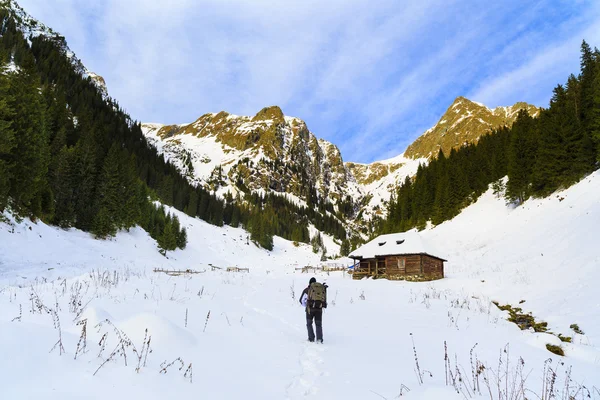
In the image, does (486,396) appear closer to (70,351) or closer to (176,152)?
(70,351)

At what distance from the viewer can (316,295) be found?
850 centimetres

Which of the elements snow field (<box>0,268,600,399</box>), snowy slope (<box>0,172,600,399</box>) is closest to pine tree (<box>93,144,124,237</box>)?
snowy slope (<box>0,172,600,399</box>)

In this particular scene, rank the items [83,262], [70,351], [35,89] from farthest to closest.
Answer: [35,89] < [83,262] < [70,351]

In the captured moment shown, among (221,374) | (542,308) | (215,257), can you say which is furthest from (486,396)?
(215,257)

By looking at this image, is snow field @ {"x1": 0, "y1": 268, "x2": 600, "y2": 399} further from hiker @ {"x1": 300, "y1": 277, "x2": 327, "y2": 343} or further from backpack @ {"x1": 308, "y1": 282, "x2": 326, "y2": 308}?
backpack @ {"x1": 308, "y1": 282, "x2": 326, "y2": 308}

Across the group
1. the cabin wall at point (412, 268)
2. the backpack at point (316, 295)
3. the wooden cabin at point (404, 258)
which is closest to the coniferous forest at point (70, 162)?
the backpack at point (316, 295)

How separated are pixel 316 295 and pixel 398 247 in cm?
2867

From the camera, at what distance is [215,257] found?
6138 centimetres

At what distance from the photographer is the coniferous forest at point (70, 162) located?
20922 mm

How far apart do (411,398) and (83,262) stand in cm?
2476

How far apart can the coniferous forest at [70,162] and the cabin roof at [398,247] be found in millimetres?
27901

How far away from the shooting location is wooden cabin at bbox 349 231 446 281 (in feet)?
107

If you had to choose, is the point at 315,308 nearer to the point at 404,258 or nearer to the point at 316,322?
the point at 316,322

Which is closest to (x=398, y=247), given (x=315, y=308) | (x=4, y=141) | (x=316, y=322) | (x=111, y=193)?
(x=315, y=308)
